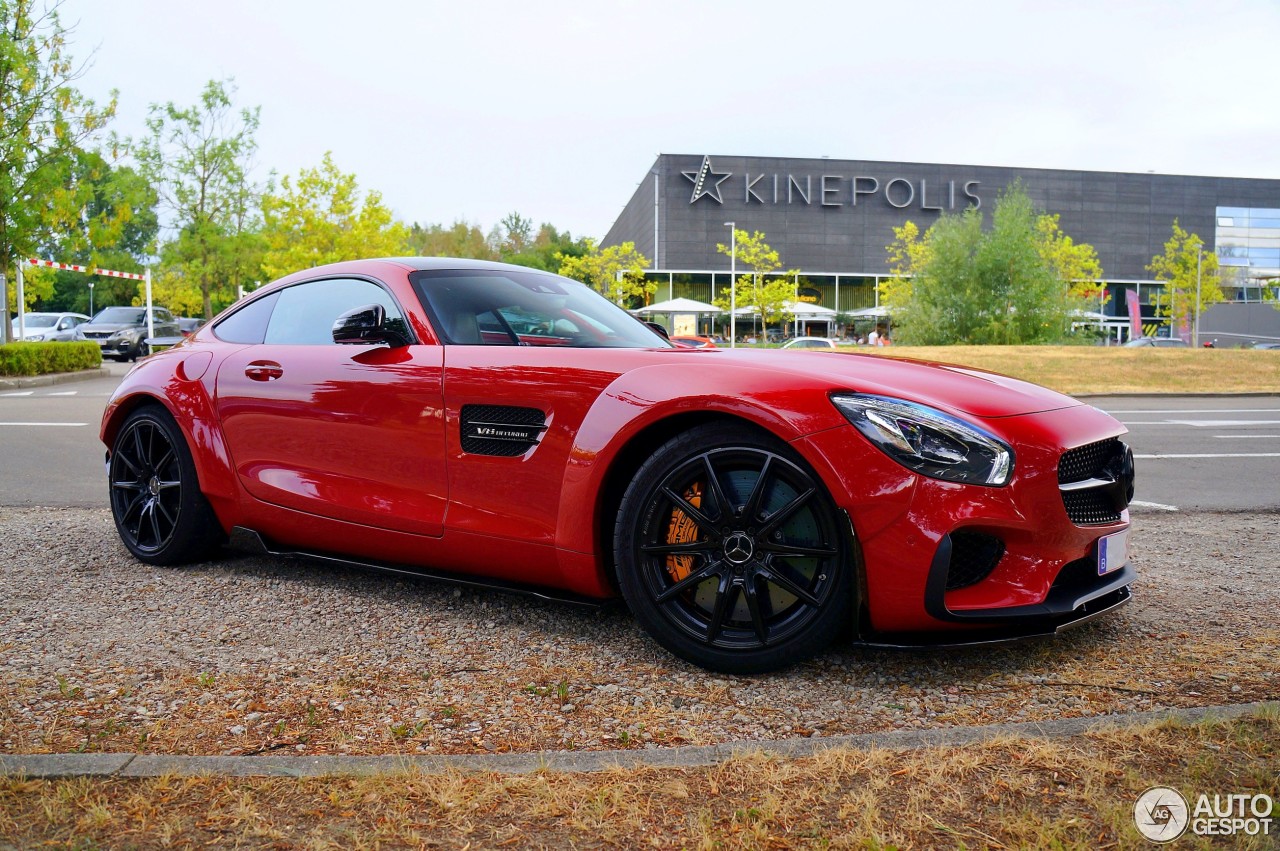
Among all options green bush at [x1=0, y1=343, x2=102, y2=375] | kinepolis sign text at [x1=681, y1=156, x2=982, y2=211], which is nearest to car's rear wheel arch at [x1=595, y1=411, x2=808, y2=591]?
green bush at [x1=0, y1=343, x2=102, y2=375]

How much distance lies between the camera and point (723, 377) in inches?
125

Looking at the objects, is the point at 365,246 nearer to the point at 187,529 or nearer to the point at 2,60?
the point at 2,60

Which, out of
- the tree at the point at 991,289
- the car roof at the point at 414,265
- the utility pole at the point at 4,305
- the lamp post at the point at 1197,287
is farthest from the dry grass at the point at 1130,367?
the lamp post at the point at 1197,287

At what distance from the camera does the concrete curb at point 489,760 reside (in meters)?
2.44

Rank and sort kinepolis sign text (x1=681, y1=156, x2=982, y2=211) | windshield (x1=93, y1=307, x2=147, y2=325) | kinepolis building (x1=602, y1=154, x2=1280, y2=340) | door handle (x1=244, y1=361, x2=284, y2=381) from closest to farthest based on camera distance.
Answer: door handle (x1=244, y1=361, x2=284, y2=381) → windshield (x1=93, y1=307, x2=147, y2=325) → kinepolis sign text (x1=681, y1=156, x2=982, y2=211) → kinepolis building (x1=602, y1=154, x2=1280, y2=340)

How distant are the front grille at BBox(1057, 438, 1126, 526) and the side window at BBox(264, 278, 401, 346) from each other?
8.11 ft

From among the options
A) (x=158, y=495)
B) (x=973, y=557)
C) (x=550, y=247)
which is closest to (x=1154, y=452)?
(x=973, y=557)

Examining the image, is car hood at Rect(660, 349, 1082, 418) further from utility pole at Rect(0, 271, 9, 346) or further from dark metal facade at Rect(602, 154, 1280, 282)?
dark metal facade at Rect(602, 154, 1280, 282)

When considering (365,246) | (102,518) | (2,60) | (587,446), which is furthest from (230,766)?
(365,246)

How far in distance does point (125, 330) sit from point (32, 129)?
12.1 meters

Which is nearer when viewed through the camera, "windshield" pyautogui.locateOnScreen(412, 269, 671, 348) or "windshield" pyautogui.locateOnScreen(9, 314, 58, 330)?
"windshield" pyautogui.locateOnScreen(412, 269, 671, 348)

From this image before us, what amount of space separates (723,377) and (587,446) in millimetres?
490

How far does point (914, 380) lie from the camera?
10.6ft

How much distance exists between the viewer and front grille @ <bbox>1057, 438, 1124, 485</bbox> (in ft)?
10.1
